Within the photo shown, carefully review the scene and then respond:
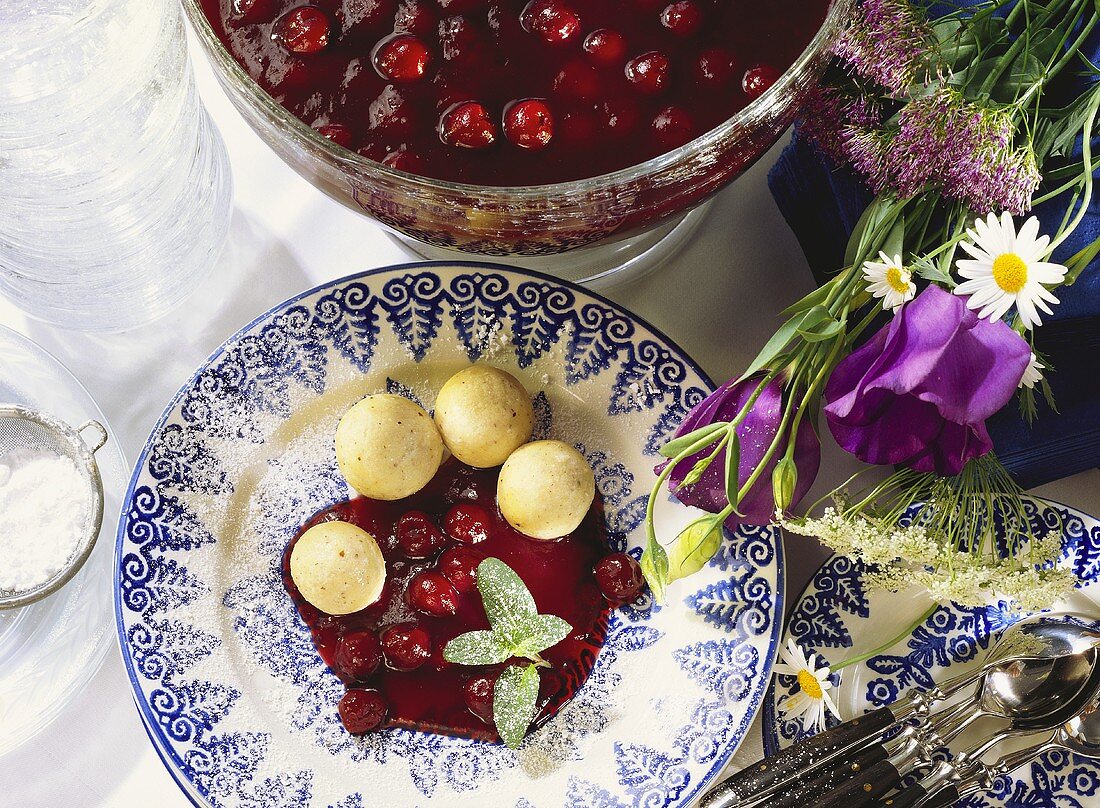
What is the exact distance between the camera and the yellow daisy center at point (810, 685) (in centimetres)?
95

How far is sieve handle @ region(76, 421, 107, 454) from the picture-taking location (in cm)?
102

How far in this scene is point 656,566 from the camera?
2.77ft

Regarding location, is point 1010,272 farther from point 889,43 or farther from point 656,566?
point 656,566

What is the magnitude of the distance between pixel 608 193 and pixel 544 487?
33cm

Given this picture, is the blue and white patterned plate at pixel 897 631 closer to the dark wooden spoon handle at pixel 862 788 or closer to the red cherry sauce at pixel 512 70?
the dark wooden spoon handle at pixel 862 788

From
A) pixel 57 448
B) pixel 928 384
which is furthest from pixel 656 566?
pixel 57 448

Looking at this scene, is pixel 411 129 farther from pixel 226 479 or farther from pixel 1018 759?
pixel 1018 759

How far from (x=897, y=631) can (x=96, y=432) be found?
2.68 ft

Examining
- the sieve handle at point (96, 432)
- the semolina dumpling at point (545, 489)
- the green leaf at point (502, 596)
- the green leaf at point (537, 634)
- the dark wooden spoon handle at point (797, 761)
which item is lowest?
the dark wooden spoon handle at point (797, 761)

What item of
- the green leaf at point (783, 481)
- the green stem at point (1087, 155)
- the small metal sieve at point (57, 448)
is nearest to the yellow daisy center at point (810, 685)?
the green leaf at point (783, 481)

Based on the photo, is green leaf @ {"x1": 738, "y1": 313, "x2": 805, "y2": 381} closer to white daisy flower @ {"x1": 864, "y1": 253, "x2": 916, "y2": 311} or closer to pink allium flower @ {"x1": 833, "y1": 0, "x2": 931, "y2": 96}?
white daisy flower @ {"x1": 864, "y1": 253, "x2": 916, "y2": 311}

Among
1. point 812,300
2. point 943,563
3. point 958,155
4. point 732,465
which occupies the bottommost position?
point 943,563

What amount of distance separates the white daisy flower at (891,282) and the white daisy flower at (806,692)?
36cm

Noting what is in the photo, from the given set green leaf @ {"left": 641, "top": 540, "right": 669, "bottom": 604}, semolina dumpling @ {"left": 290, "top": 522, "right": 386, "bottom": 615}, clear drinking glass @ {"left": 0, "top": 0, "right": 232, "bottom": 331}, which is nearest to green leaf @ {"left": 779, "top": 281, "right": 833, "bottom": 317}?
green leaf @ {"left": 641, "top": 540, "right": 669, "bottom": 604}
